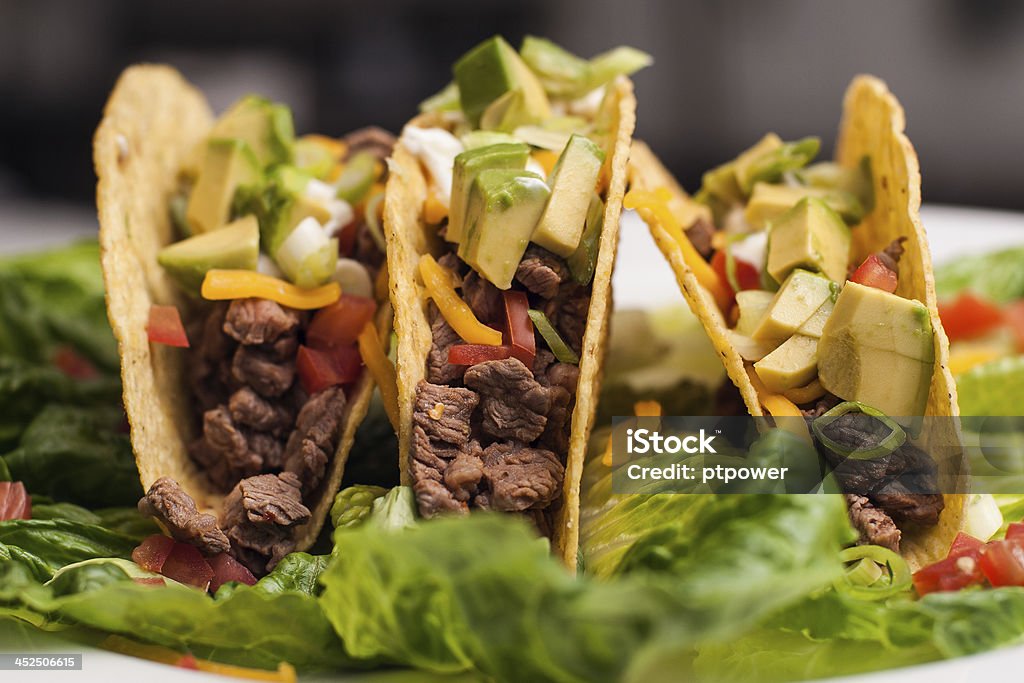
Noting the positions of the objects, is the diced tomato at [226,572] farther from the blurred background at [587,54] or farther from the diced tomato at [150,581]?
the blurred background at [587,54]

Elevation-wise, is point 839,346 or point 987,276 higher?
point 839,346

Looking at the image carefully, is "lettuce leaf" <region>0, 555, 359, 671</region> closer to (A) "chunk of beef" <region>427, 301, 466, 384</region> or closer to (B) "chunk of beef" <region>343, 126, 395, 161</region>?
(A) "chunk of beef" <region>427, 301, 466, 384</region>

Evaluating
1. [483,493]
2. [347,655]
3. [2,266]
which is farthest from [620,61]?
[2,266]

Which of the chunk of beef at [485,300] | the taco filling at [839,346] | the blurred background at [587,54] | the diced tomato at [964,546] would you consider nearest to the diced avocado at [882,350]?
the taco filling at [839,346]

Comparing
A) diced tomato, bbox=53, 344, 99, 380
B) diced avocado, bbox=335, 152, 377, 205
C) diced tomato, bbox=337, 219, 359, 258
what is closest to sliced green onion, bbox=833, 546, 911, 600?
diced tomato, bbox=337, 219, 359, 258

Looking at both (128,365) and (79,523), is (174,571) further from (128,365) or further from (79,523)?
(128,365)

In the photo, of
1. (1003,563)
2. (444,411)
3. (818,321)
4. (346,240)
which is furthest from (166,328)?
(1003,563)

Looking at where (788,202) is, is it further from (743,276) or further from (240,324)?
(240,324)

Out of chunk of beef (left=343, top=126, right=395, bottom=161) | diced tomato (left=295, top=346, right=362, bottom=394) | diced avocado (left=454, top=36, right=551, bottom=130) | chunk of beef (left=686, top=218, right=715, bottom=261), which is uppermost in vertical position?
diced avocado (left=454, top=36, right=551, bottom=130)
